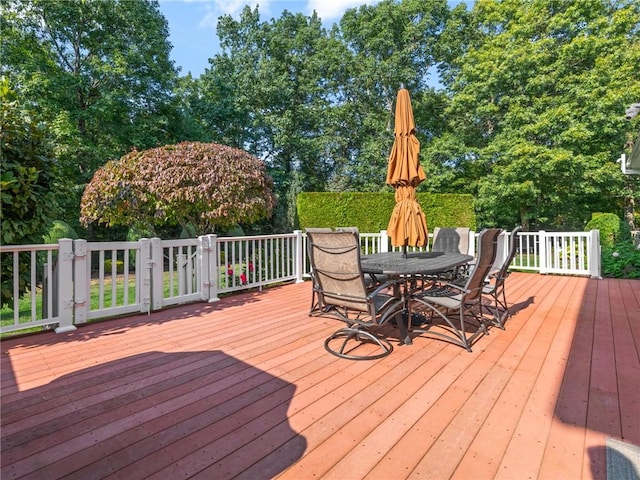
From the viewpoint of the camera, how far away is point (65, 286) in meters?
3.63

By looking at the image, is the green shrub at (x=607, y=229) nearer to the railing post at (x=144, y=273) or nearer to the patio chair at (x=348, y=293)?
the patio chair at (x=348, y=293)

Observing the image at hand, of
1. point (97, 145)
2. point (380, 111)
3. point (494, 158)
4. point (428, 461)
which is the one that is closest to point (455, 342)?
point (428, 461)

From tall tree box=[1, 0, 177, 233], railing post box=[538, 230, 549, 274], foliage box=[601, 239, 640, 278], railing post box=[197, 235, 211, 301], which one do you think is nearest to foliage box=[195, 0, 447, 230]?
tall tree box=[1, 0, 177, 233]

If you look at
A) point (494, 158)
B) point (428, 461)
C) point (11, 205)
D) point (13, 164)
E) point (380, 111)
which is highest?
point (380, 111)

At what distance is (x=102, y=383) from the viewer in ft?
7.83

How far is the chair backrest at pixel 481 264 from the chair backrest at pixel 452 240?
2.03m

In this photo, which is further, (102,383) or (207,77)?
(207,77)

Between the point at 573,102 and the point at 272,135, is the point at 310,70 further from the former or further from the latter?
the point at 573,102

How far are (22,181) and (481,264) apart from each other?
4282 mm

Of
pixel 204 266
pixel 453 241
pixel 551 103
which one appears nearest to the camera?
pixel 204 266

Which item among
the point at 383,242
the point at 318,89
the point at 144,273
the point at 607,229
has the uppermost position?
the point at 318,89

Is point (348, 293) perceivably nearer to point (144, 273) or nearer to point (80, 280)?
point (144, 273)

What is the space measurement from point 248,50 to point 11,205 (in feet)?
54.8

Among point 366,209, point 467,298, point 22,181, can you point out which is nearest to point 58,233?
point 22,181
